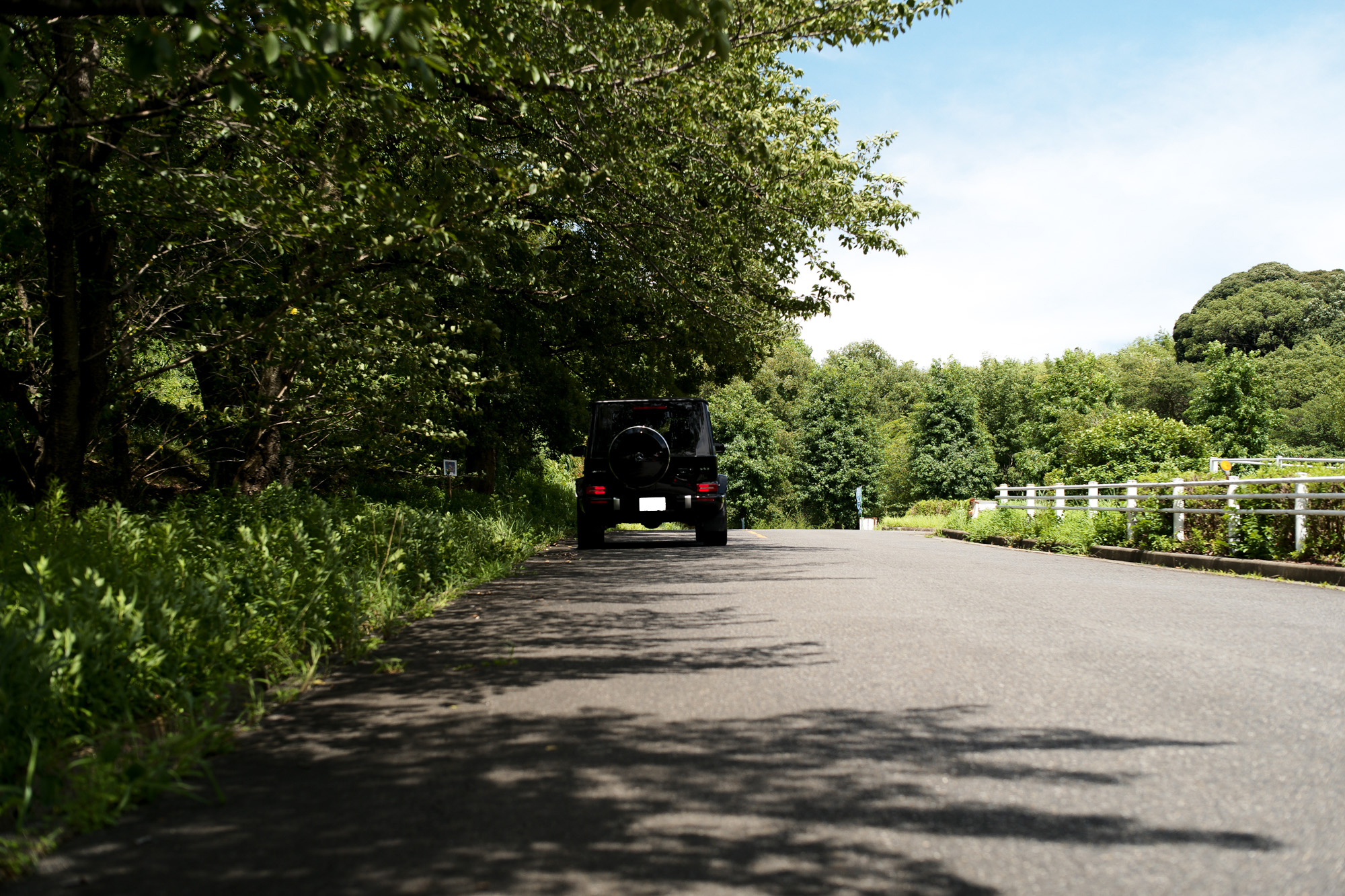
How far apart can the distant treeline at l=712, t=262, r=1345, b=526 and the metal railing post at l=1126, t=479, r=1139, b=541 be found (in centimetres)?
3823

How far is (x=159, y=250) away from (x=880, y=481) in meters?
68.4

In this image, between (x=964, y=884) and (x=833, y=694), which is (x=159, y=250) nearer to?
(x=833, y=694)

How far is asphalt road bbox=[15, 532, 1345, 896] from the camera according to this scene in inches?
112

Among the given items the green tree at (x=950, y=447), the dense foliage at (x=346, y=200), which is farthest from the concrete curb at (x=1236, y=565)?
the green tree at (x=950, y=447)

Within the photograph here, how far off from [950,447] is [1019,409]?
526 inches

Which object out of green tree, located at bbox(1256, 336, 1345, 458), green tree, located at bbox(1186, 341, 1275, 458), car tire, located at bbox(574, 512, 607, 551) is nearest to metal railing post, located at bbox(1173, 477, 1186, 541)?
car tire, located at bbox(574, 512, 607, 551)

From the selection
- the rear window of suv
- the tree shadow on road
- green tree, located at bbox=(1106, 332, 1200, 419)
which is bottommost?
the tree shadow on road

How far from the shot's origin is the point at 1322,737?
4184 millimetres

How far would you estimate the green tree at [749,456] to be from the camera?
74.1 meters

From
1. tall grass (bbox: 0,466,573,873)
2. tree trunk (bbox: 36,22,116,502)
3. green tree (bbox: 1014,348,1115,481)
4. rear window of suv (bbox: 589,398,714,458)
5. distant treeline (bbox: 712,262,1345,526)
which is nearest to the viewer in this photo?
tall grass (bbox: 0,466,573,873)

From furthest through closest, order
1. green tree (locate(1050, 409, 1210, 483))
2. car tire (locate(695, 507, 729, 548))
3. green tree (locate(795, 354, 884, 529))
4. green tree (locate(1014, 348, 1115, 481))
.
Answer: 1. green tree (locate(795, 354, 884, 529))
2. green tree (locate(1014, 348, 1115, 481))
3. green tree (locate(1050, 409, 1210, 483))
4. car tire (locate(695, 507, 729, 548))

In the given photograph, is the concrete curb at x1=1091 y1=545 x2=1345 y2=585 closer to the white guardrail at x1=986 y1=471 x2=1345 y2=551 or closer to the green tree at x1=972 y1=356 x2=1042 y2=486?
the white guardrail at x1=986 y1=471 x2=1345 y2=551

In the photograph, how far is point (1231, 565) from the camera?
12.9 meters

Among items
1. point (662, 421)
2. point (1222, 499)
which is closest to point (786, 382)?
point (662, 421)
